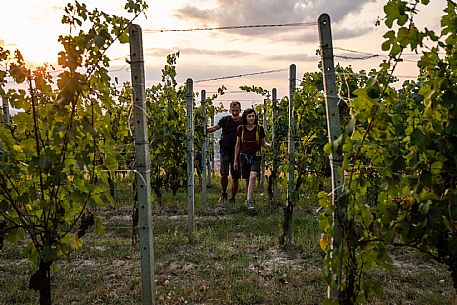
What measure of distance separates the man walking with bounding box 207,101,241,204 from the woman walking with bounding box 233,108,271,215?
1.32 feet

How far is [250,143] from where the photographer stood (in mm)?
7621

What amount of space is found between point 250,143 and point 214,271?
3349 mm

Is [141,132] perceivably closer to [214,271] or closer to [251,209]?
[214,271]

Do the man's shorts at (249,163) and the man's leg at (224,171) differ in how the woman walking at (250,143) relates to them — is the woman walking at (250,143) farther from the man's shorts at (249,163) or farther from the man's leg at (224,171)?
the man's leg at (224,171)

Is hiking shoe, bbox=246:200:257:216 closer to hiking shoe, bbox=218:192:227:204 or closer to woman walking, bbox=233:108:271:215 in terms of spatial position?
woman walking, bbox=233:108:271:215

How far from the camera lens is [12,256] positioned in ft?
17.4

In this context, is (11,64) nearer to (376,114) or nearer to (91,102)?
(91,102)

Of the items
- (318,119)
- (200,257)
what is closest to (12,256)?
(200,257)

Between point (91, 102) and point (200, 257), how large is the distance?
2.77 m

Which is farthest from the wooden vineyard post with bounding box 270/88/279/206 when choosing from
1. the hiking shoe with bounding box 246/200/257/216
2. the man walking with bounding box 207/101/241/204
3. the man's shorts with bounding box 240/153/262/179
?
the hiking shoe with bounding box 246/200/257/216

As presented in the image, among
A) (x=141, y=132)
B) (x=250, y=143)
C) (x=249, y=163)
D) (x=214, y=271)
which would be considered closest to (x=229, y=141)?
(x=249, y=163)

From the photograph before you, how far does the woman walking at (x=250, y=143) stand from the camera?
7430mm

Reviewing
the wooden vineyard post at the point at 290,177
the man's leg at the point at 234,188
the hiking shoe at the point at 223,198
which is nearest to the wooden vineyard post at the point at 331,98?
the wooden vineyard post at the point at 290,177

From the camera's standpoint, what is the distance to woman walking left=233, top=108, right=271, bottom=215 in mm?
7430
